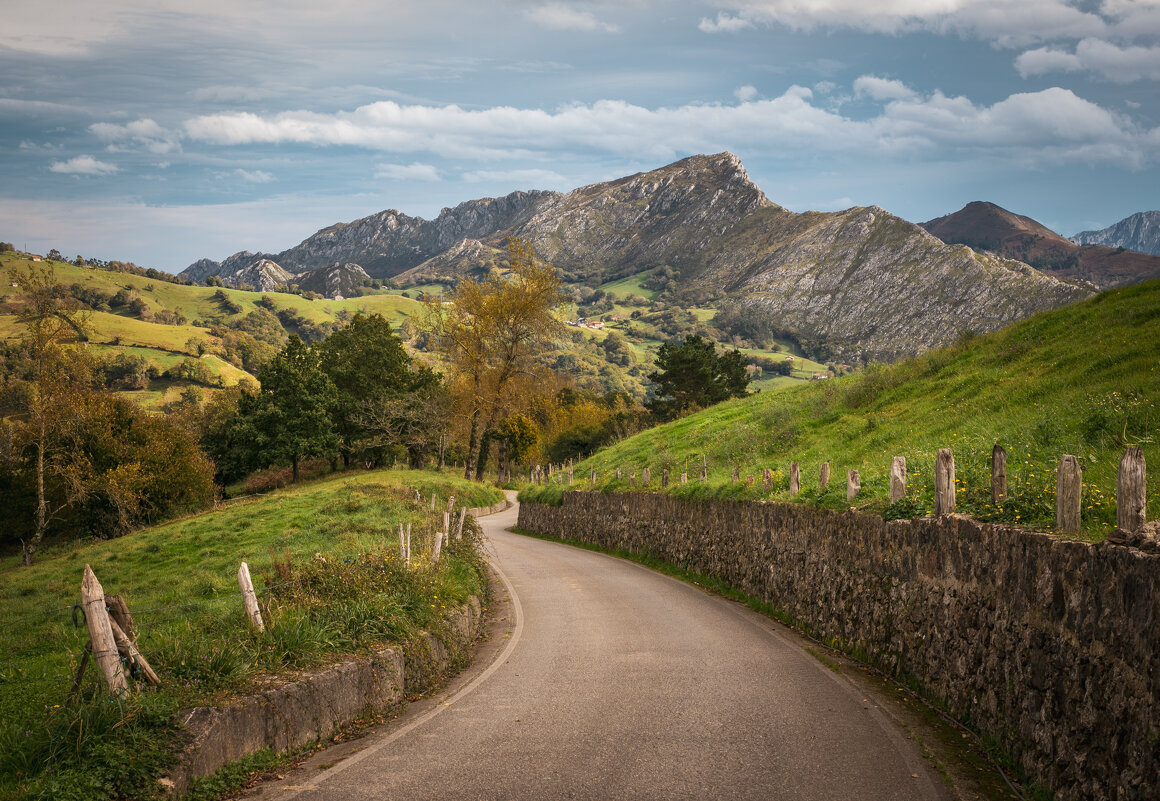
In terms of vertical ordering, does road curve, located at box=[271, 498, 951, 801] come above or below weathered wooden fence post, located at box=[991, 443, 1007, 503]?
below

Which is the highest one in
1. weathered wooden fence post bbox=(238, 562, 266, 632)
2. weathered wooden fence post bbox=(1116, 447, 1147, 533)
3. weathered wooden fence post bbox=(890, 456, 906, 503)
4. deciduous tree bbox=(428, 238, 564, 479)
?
deciduous tree bbox=(428, 238, 564, 479)

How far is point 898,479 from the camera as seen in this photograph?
10414mm

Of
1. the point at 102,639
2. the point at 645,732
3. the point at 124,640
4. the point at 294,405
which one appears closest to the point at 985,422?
the point at 645,732

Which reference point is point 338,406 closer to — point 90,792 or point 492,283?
point 492,283

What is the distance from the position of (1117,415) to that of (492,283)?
134 feet

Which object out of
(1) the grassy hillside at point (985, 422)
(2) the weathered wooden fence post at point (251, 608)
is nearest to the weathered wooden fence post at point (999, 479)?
(1) the grassy hillside at point (985, 422)

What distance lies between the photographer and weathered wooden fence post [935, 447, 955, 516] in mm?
8867

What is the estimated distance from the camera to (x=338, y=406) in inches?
2398

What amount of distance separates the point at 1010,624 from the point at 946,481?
223 cm

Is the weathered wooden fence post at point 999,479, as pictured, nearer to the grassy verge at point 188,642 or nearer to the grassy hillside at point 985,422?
the grassy hillside at point 985,422

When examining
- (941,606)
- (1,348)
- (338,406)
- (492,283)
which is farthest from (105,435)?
(1,348)

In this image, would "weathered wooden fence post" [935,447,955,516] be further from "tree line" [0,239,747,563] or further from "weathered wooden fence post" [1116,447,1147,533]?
"tree line" [0,239,747,563]

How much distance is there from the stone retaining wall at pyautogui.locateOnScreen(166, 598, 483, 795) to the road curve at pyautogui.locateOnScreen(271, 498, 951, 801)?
0.55m

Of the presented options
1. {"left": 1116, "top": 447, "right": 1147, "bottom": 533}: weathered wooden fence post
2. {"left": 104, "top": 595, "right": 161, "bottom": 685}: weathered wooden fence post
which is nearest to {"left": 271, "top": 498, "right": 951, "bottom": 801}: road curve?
{"left": 104, "top": 595, "right": 161, "bottom": 685}: weathered wooden fence post
